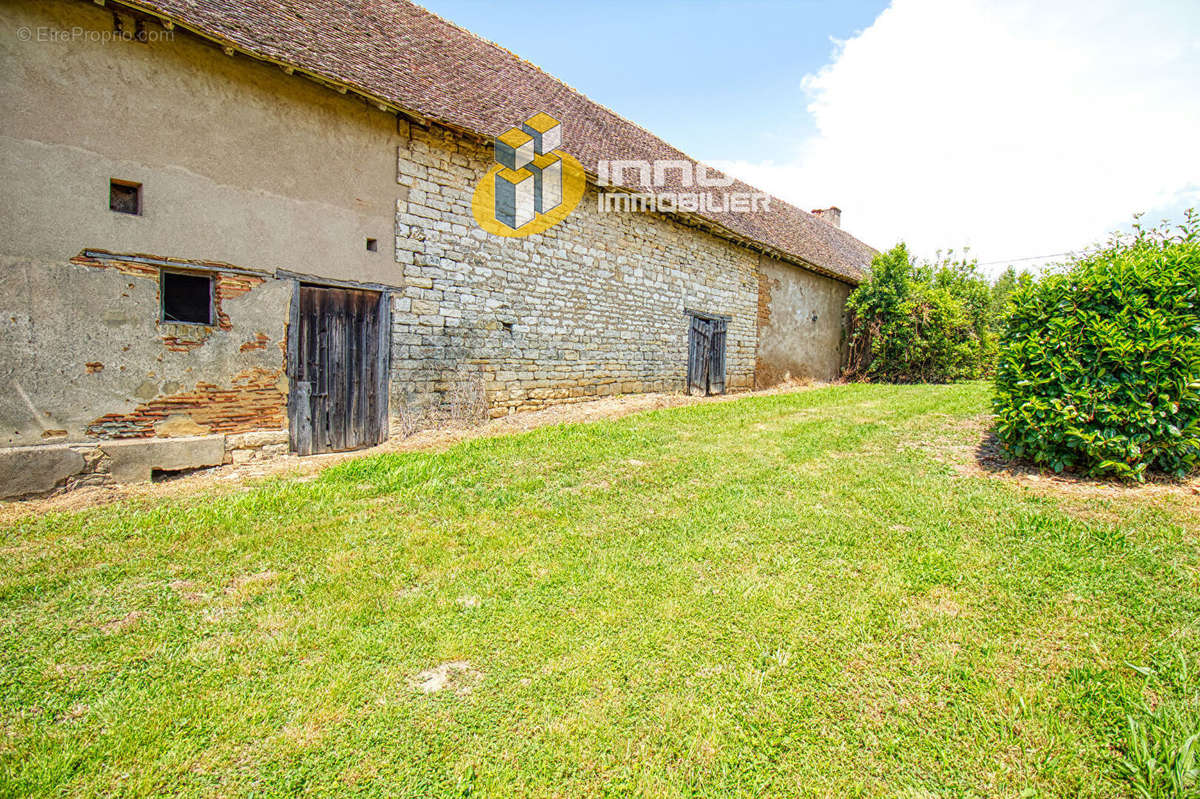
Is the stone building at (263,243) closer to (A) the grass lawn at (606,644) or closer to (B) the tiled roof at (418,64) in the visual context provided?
(B) the tiled roof at (418,64)

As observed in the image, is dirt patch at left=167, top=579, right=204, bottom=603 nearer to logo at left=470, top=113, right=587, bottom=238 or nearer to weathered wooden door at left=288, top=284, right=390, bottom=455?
weathered wooden door at left=288, top=284, right=390, bottom=455

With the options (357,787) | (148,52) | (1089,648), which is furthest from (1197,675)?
(148,52)

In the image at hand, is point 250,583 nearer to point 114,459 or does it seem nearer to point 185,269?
point 114,459

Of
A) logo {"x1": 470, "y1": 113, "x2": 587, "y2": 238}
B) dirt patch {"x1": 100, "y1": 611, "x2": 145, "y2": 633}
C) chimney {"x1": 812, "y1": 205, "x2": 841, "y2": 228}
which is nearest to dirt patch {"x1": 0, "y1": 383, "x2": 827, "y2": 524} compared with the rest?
dirt patch {"x1": 100, "y1": 611, "x2": 145, "y2": 633}

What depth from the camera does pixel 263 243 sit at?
20.0 feet

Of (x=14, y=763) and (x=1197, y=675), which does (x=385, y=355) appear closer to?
(x=14, y=763)

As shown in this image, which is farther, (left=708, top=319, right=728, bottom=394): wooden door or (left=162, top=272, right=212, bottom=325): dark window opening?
(left=708, top=319, right=728, bottom=394): wooden door

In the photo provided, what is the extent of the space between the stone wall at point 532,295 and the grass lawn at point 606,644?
3.42 m

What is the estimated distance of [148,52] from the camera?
17.7ft

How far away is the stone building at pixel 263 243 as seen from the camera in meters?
5.01

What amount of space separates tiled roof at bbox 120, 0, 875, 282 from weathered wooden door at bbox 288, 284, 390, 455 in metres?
2.60

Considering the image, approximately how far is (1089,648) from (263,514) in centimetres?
556

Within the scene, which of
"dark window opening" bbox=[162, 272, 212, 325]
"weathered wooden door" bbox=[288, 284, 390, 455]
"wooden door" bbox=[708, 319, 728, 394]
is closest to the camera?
"dark window opening" bbox=[162, 272, 212, 325]

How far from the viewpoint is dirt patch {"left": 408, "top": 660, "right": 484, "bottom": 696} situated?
95.0 inches
